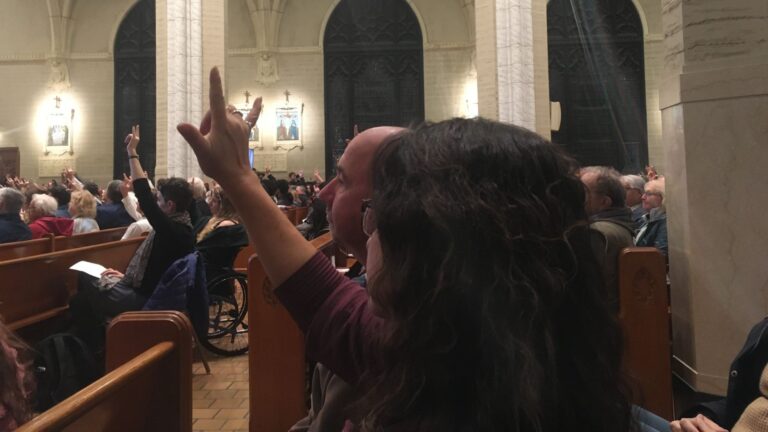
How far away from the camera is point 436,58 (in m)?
16.0

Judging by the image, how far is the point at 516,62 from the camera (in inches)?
372

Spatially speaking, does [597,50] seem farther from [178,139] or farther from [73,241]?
[73,241]

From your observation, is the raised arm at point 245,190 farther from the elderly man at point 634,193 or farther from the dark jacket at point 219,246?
the elderly man at point 634,193

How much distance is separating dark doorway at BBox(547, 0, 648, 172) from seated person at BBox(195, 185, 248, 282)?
39.1 ft

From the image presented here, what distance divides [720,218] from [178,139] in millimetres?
8816

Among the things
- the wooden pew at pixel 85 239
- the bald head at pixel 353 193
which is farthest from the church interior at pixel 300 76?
the bald head at pixel 353 193

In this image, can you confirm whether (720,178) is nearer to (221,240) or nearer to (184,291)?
(184,291)

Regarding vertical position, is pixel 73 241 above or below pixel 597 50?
below

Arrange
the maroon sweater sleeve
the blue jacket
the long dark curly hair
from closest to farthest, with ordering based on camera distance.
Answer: the long dark curly hair
the maroon sweater sleeve
the blue jacket

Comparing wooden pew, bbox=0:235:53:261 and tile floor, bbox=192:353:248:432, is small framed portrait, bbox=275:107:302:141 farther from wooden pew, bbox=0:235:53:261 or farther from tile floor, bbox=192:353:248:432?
tile floor, bbox=192:353:248:432

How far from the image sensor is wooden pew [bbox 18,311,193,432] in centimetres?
116

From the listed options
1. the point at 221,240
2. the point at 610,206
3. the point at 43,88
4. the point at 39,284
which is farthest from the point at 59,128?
the point at 610,206

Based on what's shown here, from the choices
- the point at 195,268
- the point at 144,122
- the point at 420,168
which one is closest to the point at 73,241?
the point at 195,268

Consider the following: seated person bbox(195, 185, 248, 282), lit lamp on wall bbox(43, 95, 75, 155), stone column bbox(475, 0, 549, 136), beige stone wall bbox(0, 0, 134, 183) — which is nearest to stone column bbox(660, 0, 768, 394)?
seated person bbox(195, 185, 248, 282)
